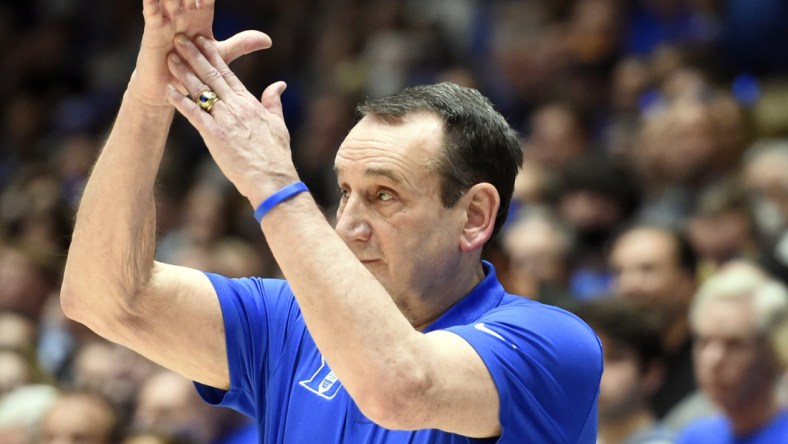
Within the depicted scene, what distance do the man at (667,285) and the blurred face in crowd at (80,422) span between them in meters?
2.45

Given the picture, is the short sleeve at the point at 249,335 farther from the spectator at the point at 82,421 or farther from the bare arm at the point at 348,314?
the spectator at the point at 82,421

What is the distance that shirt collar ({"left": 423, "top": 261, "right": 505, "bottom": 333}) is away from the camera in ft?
9.92

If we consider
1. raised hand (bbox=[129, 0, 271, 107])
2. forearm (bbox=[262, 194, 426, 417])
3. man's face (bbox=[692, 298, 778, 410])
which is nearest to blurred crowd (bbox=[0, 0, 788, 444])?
man's face (bbox=[692, 298, 778, 410])

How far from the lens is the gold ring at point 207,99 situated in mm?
2658

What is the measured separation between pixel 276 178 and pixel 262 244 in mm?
6185

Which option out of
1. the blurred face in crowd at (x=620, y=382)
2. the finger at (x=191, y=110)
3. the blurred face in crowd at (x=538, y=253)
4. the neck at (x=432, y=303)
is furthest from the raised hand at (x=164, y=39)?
the blurred face in crowd at (x=538, y=253)

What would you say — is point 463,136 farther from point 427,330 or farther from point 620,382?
point 620,382

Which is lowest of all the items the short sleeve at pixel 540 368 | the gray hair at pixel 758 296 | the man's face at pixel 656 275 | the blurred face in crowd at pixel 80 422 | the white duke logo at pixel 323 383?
the blurred face in crowd at pixel 80 422

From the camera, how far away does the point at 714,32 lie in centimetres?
820

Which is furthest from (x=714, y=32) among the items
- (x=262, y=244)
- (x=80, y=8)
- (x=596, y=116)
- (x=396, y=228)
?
(x=80, y=8)

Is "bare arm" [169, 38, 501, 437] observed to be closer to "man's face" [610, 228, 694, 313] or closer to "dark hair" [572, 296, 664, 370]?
"dark hair" [572, 296, 664, 370]

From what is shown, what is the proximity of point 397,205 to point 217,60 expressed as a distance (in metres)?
0.51

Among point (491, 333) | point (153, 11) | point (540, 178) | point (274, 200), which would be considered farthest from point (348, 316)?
point (540, 178)

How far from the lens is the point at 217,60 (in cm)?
277
